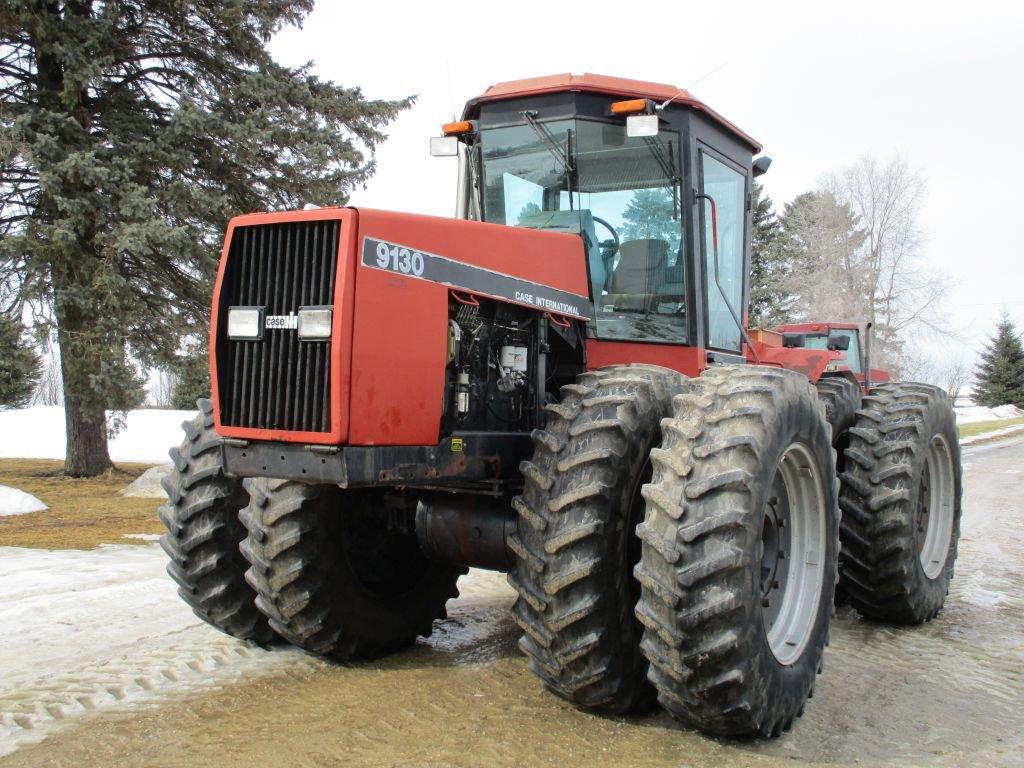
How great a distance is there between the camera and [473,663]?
4.73 metres

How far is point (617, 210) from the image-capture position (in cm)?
488

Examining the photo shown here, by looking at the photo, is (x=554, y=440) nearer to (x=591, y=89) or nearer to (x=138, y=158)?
(x=591, y=89)

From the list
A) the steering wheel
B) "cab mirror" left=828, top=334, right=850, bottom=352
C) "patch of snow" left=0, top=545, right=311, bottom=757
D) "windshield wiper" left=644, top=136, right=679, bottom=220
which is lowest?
"patch of snow" left=0, top=545, right=311, bottom=757

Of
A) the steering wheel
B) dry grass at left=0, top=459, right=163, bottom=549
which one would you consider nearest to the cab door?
the steering wheel

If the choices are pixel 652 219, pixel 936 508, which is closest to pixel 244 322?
pixel 652 219

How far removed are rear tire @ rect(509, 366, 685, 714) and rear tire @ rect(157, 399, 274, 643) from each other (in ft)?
5.38

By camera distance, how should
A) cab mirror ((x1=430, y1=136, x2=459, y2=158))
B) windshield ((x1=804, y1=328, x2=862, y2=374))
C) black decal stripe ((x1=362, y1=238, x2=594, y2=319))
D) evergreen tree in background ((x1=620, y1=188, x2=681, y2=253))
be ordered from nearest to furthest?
black decal stripe ((x1=362, y1=238, x2=594, y2=319)), evergreen tree in background ((x1=620, y1=188, x2=681, y2=253)), cab mirror ((x1=430, y1=136, x2=459, y2=158)), windshield ((x1=804, y1=328, x2=862, y2=374))

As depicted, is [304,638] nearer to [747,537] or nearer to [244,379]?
[244,379]

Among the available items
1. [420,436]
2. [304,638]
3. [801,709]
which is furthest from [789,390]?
[304,638]

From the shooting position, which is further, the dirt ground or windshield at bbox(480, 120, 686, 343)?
windshield at bbox(480, 120, 686, 343)

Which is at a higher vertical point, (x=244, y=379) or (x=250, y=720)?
(x=244, y=379)

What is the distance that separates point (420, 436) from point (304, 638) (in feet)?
4.70

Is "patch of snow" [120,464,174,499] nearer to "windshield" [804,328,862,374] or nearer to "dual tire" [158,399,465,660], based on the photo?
"dual tire" [158,399,465,660]

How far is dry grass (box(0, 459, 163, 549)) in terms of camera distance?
8.53 metres
